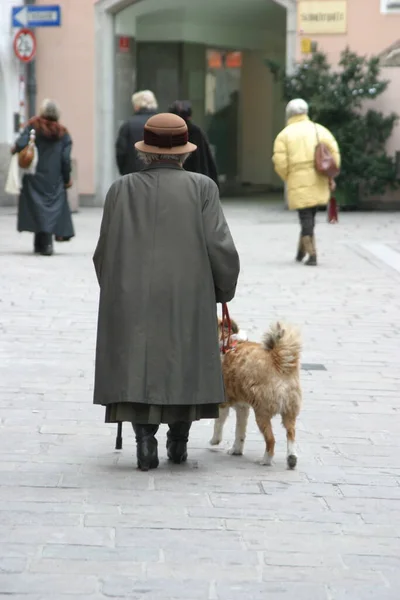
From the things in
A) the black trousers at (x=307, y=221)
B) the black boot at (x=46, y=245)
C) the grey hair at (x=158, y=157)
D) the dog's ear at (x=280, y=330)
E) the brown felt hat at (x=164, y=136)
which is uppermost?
the brown felt hat at (x=164, y=136)

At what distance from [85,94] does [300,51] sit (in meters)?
3.75

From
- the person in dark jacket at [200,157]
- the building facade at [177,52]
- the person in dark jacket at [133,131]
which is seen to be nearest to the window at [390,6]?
the building facade at [177,52]

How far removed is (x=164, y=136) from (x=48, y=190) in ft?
29.9

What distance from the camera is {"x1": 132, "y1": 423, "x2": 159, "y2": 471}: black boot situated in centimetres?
589

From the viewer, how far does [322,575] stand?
448 cm

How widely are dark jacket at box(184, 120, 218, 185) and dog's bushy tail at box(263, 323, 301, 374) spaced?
20.0 ft

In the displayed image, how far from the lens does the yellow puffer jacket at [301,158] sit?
1414 cm

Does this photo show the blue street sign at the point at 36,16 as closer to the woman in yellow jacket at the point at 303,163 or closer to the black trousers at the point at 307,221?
the woman in yellow jacket at the point at 303,163

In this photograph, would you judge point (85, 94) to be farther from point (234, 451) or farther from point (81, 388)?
point (234, 451)

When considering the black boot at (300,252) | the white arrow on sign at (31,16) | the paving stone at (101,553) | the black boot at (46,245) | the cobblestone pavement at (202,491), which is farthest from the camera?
the white arrow on sign at (31,16)

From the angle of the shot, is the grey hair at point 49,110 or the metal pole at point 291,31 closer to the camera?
the grey hair at point 49,110

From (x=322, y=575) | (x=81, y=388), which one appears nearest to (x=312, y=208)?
(x=81, y=388)

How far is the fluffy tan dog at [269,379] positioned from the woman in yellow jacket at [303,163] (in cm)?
818

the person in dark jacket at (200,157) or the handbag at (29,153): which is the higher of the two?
the person in dark jacket at (200,157)
